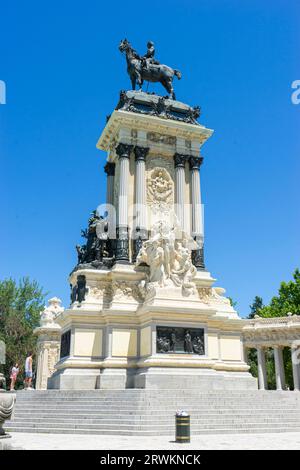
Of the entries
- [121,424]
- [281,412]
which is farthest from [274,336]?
[121,424]

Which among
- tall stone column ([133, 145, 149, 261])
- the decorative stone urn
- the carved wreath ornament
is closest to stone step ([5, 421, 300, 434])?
the decorative stone urn

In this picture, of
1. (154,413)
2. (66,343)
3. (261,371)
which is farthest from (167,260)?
(261,371)

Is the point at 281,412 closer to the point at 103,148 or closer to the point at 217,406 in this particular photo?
the point at 217,406

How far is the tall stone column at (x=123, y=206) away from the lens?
2436cm

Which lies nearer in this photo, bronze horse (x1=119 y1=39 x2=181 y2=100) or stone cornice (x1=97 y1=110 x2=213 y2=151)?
stone cornice (x1=97 y1=110 x2=213 y2=151)

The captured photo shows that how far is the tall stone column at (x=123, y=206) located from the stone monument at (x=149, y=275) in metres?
0.05

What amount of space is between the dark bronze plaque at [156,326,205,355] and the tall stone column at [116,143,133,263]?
4562 mm

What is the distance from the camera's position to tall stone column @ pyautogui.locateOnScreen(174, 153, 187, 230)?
2647 centimetres

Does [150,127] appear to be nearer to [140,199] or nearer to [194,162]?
[194,162]

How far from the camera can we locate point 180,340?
21469 mm

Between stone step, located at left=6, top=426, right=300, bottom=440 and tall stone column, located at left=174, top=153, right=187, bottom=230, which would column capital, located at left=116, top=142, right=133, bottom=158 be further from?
stone step, located at left=6, top=426, right=300, bottom=440

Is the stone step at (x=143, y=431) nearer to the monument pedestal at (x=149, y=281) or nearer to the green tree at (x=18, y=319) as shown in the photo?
the monument pedestal at (x=149, y=281)

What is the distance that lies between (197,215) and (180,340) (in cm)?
A: 786
